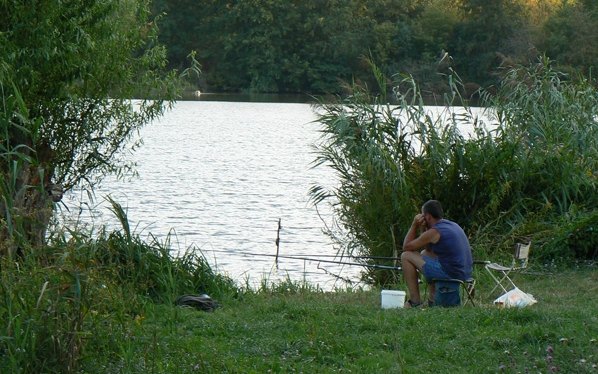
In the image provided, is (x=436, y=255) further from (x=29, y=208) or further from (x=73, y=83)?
(x=73, y=83)

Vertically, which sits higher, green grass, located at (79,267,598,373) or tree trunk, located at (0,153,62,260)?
tree trunk, located at (0,153,62,260)

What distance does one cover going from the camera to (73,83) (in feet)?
35.2

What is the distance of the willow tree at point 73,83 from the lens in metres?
9.12

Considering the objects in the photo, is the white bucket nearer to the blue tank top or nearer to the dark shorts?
the dark shorts

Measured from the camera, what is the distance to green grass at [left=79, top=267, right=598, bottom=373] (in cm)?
532

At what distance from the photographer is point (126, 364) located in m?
5.13

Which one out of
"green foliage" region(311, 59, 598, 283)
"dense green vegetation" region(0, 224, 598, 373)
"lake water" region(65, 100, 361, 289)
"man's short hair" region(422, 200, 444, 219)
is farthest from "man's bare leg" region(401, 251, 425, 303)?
"green foliage" region(311, 59, 598, 283)

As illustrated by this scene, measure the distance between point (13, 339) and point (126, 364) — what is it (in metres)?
0.66

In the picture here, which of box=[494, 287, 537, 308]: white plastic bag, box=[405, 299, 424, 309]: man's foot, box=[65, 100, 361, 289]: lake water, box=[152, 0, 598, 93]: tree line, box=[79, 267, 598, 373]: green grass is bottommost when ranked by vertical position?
box=[65, 100, 361, 289]: lake water

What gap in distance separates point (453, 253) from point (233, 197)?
14348mm

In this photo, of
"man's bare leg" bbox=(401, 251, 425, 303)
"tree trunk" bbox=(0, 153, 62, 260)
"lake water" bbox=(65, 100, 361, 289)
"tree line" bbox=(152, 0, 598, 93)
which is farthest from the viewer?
"tree line" bbox=(152, 0, 598, 93)

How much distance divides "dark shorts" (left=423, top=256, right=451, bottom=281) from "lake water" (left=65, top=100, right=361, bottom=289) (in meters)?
2.62

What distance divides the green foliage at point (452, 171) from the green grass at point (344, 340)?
4102 millimetres

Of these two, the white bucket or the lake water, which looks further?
the lake water
